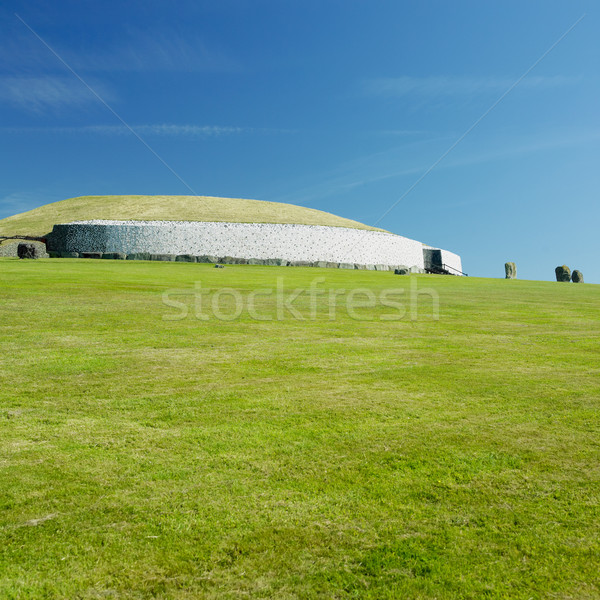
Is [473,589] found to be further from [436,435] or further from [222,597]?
[436,435]

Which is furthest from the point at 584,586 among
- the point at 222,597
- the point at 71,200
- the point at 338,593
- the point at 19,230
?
the point at 71,200

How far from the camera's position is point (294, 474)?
15.1 ft

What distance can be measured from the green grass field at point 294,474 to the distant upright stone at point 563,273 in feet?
193

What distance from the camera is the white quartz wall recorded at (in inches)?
2665

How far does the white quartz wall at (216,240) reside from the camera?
67688mm

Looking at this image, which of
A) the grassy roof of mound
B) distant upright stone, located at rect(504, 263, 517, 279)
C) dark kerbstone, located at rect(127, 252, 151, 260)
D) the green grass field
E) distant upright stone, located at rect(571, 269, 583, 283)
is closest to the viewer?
the green grass field

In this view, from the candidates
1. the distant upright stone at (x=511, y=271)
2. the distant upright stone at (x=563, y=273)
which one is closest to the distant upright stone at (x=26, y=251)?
the distant upright stone at (x=511, y=271)

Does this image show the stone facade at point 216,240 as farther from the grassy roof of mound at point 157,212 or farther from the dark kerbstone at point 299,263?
the grassy roof of mound at point 157,212

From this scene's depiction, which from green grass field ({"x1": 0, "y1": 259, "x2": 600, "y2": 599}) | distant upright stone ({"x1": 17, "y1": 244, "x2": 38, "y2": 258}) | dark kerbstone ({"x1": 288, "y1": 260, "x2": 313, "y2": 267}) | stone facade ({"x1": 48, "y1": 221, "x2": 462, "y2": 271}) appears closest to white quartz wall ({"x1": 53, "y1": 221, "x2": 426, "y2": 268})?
stone facade ({"x1": 48, "y1": 221, "x2": 462, "y2": 271})

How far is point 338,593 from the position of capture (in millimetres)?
3100

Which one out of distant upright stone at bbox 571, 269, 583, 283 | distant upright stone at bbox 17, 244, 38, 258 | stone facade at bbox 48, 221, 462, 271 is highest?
stone facade at bbox 48, 221, 462, 271

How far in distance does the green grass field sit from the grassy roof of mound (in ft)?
228

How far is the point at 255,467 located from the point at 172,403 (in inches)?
92.6

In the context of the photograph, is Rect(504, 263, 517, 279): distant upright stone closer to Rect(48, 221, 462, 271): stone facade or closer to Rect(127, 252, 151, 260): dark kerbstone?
Rect(48, 221, 462, 271): stone facade
